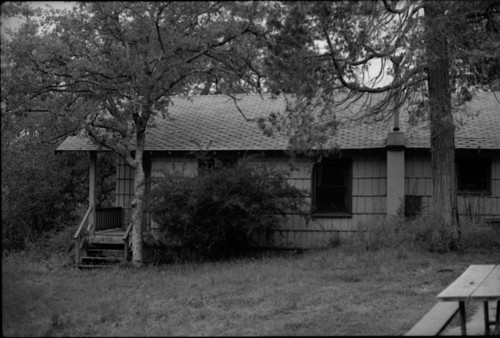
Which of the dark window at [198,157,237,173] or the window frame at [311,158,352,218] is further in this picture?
the window frame at [311,158,352,218]

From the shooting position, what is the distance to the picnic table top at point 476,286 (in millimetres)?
7137

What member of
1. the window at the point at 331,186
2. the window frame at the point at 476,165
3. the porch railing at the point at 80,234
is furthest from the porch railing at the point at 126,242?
the window frame at the point at 476,165

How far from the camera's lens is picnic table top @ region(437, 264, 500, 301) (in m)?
7.14

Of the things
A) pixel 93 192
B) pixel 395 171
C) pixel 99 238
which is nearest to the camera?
pixel 395 171

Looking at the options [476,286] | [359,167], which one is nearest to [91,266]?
[359,167]

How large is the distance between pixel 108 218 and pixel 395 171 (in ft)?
28.6

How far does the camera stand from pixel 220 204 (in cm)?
1669

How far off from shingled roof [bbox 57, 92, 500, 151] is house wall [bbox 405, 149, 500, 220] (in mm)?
589

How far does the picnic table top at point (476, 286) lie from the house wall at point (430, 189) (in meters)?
9.00

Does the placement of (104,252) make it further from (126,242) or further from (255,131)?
(255,131)

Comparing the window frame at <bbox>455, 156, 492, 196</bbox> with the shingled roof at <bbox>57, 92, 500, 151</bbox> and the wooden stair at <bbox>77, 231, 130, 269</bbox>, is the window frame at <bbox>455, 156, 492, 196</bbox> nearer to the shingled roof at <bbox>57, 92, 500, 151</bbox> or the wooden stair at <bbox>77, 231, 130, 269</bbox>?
the shingled roof at <bbox>57, 92, 500, 151</bbox>

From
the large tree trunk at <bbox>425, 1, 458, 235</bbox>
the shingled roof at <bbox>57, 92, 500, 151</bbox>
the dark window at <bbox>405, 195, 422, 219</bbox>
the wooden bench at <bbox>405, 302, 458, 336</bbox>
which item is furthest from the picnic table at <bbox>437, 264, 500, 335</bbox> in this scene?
the dark window at <bbox>405, 195, 422, 219</bbox>

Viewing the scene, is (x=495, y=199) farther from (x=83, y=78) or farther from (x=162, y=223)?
(x=83, y=78)

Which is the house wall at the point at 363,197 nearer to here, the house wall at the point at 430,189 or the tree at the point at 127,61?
the house wall at the point at 430,189
